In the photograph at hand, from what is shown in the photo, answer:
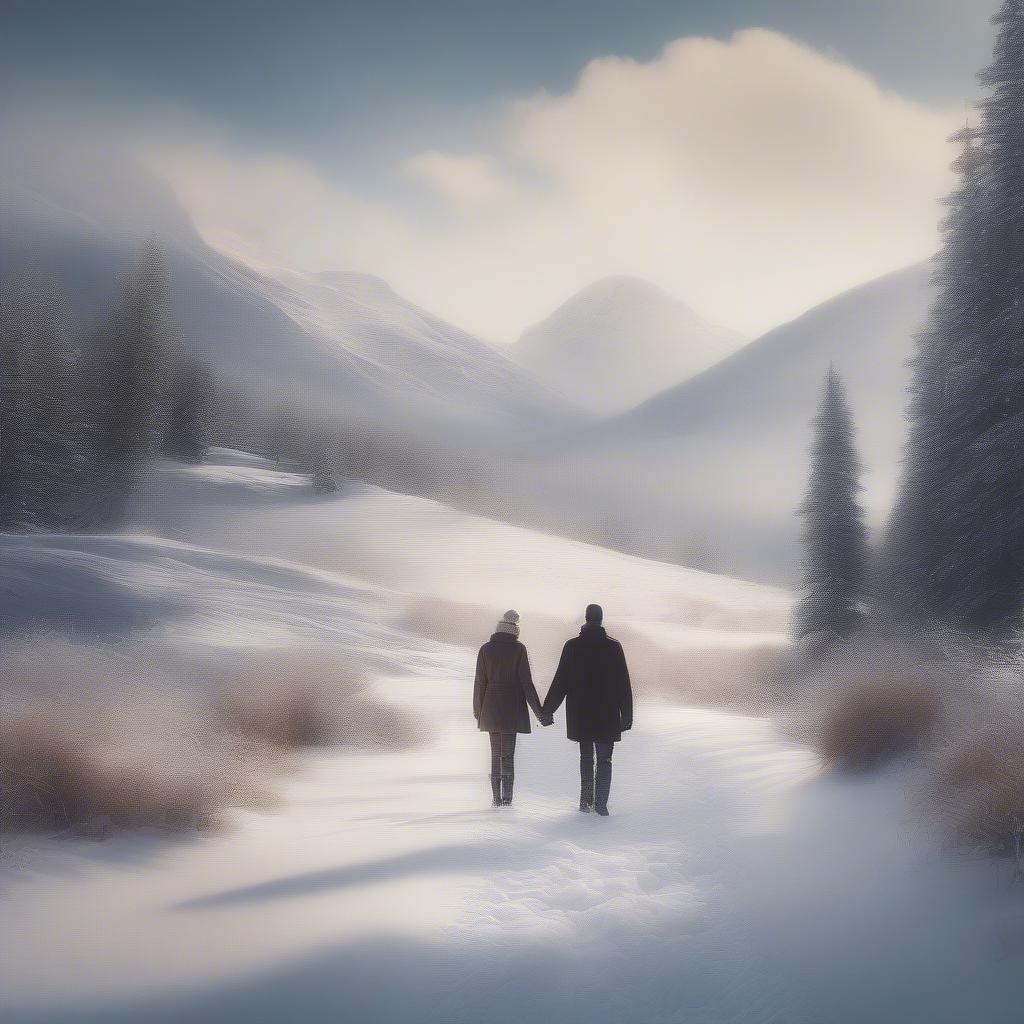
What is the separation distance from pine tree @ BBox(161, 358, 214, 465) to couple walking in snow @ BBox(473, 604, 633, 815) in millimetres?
54449

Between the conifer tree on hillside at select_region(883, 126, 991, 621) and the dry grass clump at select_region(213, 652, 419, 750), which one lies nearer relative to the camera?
the dry grass clump at select_region(213, 652, 419, 750)

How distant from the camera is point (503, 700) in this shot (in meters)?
8.59

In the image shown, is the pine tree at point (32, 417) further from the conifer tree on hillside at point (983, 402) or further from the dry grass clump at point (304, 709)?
the conifer tree on hillside at point (983, 402)

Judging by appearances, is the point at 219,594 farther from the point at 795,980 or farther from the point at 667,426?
the point at 667,426

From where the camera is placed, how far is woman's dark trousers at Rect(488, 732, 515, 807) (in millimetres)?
8539

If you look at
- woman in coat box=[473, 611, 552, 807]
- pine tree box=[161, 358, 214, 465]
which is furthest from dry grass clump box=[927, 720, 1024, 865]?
pine tree box=[161, 358, 214, 465]

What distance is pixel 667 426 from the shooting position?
190 m

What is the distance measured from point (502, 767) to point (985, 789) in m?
5.20

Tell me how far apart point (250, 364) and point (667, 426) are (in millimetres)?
109592

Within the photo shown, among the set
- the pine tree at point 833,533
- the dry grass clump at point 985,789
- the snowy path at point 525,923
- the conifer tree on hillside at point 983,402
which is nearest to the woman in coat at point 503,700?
the snowy path at point 525,923

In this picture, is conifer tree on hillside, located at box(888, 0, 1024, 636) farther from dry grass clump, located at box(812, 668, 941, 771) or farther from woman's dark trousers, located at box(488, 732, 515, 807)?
woman's dark trousers, located at box(488, 732, 515, 807)

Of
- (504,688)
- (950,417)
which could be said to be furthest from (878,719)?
(950,417)

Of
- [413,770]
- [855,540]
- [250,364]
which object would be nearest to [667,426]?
[250,364]

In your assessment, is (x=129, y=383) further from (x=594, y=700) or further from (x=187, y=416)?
(x=594, y=700)
